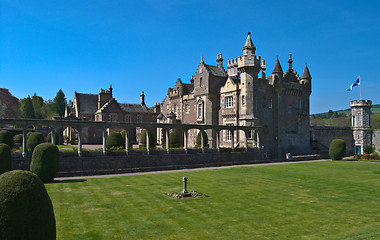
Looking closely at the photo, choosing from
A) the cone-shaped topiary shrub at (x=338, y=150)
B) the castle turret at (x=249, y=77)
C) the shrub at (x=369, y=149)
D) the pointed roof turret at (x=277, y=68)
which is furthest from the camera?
the shrub at (x=369, y=149)

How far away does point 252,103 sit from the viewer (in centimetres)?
4003

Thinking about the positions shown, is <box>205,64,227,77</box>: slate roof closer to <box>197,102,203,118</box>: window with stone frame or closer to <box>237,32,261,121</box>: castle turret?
<box>197,102,203,118</box>: window with stone frame

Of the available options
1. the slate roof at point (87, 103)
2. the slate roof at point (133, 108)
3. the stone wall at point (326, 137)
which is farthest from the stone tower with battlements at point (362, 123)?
the slate roof at point (87, 103)

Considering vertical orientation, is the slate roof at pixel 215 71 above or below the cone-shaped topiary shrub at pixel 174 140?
above

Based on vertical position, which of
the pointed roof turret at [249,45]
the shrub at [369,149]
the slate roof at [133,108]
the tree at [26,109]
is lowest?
the shrub at [369,149]

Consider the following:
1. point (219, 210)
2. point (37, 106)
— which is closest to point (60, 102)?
point (37, 106)

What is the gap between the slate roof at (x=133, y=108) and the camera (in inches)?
2465

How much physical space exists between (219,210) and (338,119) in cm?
13140

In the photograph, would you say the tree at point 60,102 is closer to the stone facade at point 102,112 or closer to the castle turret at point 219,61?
the stone facade at point 102,112

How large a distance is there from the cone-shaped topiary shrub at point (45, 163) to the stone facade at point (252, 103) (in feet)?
79.0

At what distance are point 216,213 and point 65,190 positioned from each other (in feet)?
30.8

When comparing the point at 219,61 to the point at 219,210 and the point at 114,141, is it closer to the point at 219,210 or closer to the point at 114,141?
Answer: the point at 114,141

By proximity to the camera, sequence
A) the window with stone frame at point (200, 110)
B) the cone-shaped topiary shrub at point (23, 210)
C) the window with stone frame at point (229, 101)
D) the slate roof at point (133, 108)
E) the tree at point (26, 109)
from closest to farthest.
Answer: the cone-shaped topiary shrub at point (23, 210) < the window with stone frame at point (229, 101) < the window with stone frame at point (200, 110) < the slate roof at point (133, 108) < the tree at point (26, 109)

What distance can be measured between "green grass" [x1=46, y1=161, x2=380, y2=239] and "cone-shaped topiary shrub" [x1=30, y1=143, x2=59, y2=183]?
1.24m
